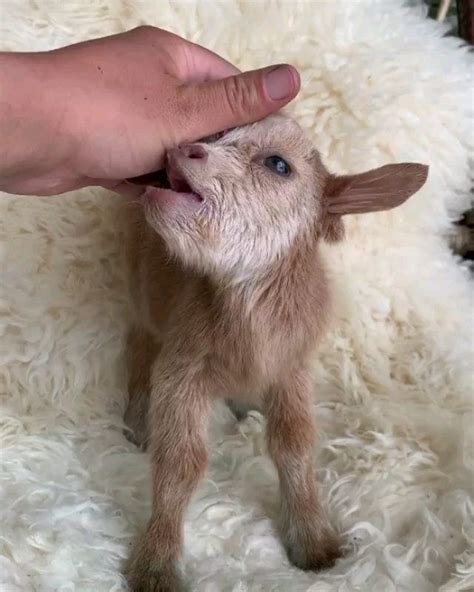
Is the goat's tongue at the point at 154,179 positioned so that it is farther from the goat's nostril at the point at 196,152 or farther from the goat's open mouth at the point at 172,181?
the goat's nostril at the point at 196,152

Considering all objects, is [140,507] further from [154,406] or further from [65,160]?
[65,160]

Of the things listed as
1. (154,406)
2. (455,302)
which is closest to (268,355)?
(154,406)

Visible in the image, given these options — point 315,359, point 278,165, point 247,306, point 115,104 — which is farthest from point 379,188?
point 315,359

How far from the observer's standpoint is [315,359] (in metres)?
1.57

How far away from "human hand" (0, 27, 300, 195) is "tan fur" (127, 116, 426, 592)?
5 cm

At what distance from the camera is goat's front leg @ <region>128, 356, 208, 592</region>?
1168mm

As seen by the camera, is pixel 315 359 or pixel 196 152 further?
pixel 315 359

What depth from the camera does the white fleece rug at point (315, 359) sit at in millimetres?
1176

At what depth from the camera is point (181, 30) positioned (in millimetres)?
1661

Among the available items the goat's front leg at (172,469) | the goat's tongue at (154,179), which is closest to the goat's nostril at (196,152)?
the goat's tongue at (154,179)

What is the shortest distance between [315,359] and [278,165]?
581mm

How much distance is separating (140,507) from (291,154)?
59 centimetres

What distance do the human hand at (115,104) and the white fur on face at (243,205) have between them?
0.15ft

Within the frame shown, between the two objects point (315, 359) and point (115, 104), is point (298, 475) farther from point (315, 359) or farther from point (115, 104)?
point (115, 104)
